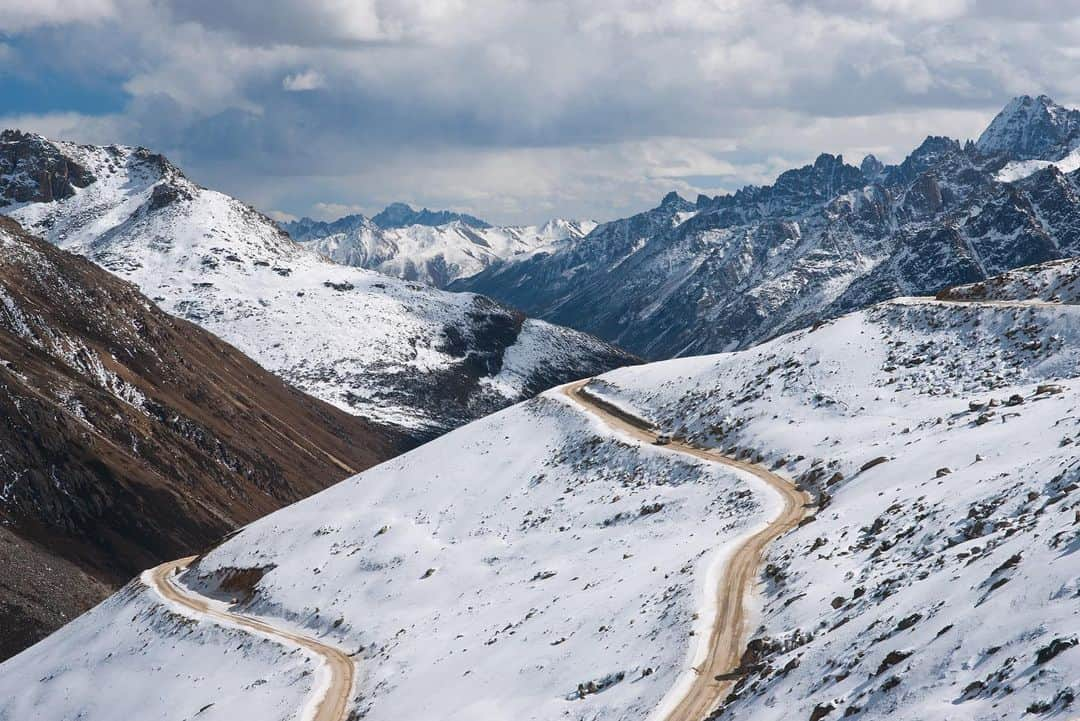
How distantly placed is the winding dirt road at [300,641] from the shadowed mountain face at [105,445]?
22.1m

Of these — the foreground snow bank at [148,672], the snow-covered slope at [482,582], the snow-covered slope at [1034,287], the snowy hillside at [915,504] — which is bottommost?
the foreground snow bank at [148,672]

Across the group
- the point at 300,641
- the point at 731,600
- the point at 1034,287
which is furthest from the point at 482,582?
the point at 1034,287

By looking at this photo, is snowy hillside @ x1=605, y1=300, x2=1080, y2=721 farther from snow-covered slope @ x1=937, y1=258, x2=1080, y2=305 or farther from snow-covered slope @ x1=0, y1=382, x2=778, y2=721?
snow-covered slope @ x1=0, y1=382, x2=778, y2=721

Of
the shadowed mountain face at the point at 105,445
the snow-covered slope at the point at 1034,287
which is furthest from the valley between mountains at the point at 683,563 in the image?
the shadowed mountain face at the point at 105,445

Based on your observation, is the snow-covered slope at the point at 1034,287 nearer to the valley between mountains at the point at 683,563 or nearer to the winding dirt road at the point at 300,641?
the valley between mountains at the point at 683,563

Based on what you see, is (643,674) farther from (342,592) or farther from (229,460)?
(229,460)

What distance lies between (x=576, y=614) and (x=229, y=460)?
123 metres

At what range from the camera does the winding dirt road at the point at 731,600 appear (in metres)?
31.5

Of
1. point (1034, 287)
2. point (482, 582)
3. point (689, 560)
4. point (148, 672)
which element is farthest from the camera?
point (1034, 287)

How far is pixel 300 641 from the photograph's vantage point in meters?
56.8

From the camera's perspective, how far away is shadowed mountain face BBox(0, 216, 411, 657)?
359 feet

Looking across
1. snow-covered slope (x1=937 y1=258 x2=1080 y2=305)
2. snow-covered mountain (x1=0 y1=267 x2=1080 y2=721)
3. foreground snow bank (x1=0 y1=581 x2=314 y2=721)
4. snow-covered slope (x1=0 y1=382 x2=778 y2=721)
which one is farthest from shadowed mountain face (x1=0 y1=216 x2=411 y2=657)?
snow-covered slope (x1=937 y1=258 x2=1080 y2=305)

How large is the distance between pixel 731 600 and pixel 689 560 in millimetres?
6206

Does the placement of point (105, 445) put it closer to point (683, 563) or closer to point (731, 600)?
point (683, 563)
